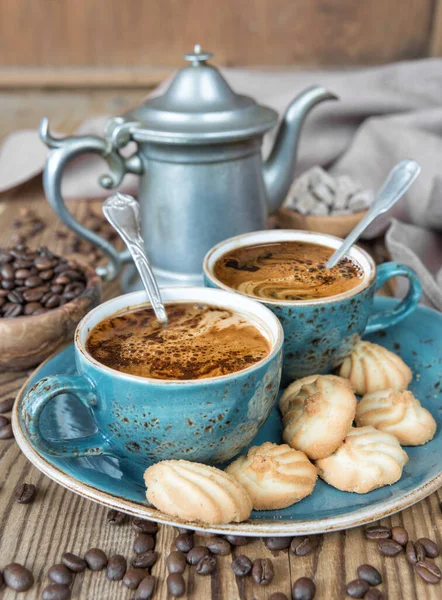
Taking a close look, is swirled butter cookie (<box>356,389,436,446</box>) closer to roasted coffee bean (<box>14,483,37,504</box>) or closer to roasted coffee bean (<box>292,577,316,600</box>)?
roasted coffee bean (<box>292,577,316,600</box>)

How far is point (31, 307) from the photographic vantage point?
1.43m

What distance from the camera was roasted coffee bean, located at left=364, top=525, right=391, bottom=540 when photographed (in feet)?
3.33

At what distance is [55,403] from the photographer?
1.24 meters

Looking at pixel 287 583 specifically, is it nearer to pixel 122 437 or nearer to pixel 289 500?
pixel 289 500

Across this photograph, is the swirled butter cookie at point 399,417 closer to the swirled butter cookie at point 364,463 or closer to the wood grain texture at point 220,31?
the swirled butter cookie at point 364,463

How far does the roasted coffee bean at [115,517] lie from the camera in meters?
1.06

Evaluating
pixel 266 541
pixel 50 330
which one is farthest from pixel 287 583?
pixel 50 330

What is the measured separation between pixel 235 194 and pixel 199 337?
55 cm

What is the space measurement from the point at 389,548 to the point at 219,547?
23 cm

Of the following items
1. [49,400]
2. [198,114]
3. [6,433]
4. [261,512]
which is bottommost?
[6,433]

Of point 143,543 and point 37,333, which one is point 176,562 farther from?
point 37,333

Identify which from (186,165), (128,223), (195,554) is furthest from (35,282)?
(195,554)

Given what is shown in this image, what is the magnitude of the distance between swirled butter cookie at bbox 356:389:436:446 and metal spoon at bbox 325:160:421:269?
309 millimetres

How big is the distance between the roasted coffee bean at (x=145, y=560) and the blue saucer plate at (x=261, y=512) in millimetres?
66
